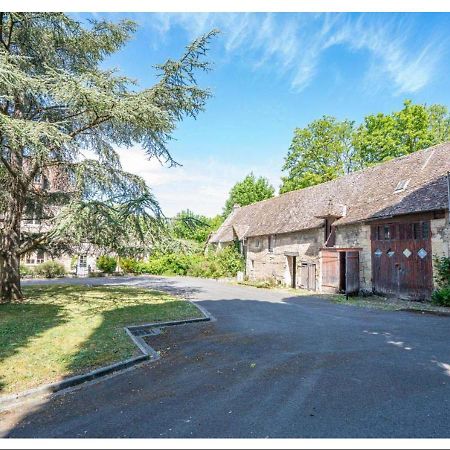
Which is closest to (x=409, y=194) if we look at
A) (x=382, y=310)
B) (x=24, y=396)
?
(x=382, y=310)

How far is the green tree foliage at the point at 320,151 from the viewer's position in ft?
118

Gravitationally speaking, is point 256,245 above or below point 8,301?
above

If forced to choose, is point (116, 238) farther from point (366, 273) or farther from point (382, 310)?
point (366, 273)

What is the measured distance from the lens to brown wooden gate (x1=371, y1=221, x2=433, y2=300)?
575 inches

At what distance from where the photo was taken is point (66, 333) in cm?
837

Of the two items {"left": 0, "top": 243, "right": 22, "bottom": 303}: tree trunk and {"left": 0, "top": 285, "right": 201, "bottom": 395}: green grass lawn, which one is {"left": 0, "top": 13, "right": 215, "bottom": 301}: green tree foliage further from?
{"left": 0, "top": 285, "right": 201, "bottom": 395}: green grass lawn

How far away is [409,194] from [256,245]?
1360 cm

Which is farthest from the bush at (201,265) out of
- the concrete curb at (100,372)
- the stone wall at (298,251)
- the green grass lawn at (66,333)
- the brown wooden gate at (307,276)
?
the concrete curb at (100,372)

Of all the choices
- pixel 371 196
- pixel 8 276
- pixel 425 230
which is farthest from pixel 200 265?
pixel 425 230

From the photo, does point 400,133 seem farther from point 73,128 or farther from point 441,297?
point 73,128

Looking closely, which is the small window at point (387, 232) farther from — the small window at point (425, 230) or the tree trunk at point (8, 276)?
the tree trunk at point (8, 276)

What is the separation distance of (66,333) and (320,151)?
108 feet

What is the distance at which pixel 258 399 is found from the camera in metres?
4.72

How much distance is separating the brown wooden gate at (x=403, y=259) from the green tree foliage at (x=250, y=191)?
32.1m
